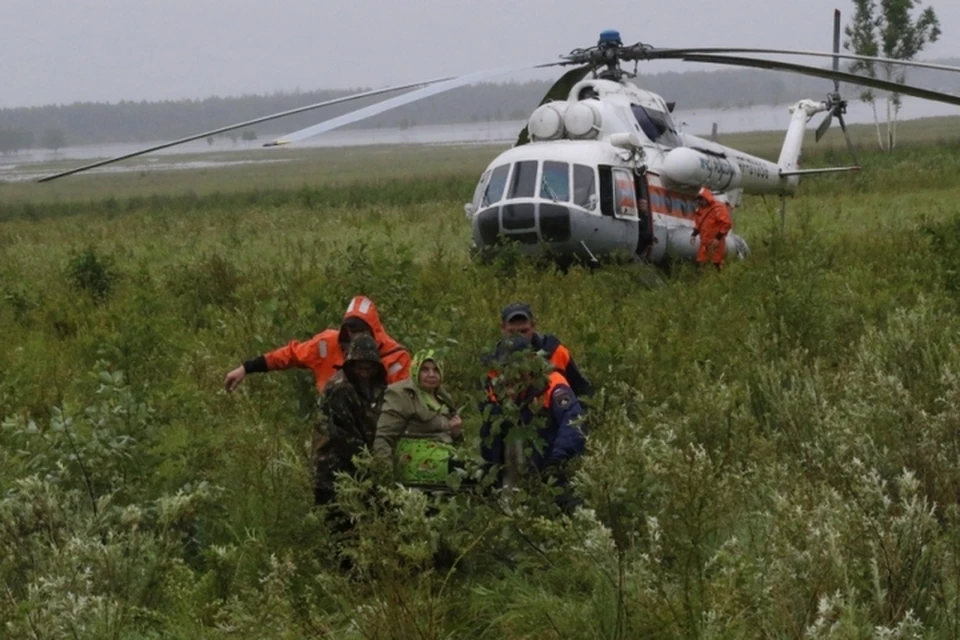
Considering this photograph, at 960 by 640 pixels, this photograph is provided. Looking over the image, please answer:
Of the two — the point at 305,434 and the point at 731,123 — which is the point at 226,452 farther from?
the point at 731,123

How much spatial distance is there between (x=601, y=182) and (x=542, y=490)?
8.35 m

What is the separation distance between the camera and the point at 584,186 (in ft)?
43.6

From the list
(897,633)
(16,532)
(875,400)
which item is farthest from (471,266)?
(897,633)

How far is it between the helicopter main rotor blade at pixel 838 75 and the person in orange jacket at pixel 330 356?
3118mm

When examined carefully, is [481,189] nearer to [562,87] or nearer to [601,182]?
[601,182]

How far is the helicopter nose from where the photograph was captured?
43.2 ft

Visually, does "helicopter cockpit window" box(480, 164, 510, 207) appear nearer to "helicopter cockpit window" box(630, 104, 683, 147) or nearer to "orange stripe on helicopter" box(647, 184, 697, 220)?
"orange stripe on helicopter" box(647, 184, 697, 220)

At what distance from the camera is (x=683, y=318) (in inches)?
417

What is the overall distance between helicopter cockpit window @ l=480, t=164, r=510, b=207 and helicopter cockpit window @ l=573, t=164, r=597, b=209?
737mm

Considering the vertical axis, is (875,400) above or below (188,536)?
above

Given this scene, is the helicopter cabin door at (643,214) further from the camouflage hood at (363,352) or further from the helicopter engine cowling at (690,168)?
the camouflage hood at (363,352)

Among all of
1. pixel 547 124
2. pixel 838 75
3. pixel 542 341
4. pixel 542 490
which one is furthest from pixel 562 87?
pixel 542 490

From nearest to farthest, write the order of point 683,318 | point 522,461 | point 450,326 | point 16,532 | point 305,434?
point 16,532, point 522,461, point 305,434, point 450,326, point 683,318

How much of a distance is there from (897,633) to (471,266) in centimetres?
995
